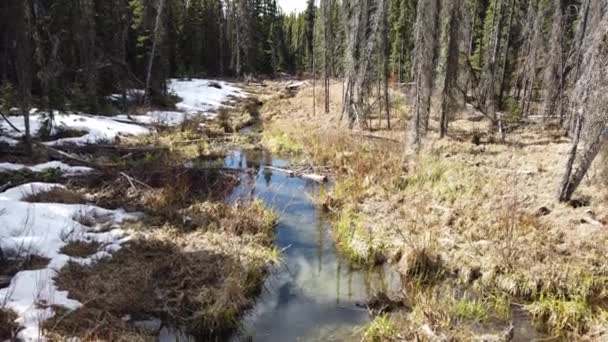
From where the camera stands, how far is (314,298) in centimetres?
679

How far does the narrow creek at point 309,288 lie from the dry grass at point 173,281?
0.32 m

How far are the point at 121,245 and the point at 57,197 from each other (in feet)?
7.96

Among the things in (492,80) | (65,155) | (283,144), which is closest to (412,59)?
(492,80)

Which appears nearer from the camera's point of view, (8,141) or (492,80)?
(8,141)

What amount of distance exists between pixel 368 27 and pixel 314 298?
13.3m

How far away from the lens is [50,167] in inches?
409

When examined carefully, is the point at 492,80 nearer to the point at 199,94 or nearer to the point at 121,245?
the point at 121,245

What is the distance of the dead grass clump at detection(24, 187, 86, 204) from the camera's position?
27.6 feet

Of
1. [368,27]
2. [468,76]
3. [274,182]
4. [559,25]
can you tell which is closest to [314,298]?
[274,182]

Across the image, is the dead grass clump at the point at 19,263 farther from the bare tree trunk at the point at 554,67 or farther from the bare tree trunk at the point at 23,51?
the bare tree trunk at the point at 554,67

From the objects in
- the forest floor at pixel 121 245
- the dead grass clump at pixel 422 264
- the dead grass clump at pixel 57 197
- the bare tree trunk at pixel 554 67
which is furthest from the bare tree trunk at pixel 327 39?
the dead grass clump at pixel 422 264

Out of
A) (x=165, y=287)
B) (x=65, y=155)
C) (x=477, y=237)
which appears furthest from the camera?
(x=65, y=155)

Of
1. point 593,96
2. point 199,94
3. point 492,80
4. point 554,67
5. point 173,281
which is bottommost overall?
point 173,281

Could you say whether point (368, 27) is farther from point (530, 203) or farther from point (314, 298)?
point (314, 298)
